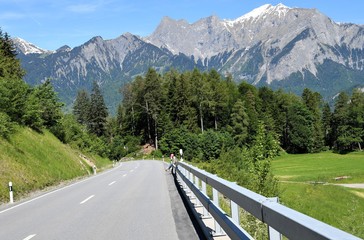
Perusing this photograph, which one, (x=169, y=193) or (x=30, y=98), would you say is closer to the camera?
(x=169, y=193)

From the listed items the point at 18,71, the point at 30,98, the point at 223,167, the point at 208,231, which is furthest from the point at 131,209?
the point at 18,71

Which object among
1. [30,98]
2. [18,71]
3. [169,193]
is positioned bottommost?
[169,193]

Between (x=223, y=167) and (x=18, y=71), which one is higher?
(x=18, y=71)

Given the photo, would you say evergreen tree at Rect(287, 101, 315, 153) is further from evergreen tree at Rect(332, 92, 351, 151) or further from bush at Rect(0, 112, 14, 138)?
bush at Rect(0, 112, 14, 138)

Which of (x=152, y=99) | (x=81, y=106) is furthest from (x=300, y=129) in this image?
(x=81, y=106)

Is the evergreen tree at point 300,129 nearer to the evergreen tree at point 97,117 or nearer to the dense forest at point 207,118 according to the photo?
the dense forest at point 207,118

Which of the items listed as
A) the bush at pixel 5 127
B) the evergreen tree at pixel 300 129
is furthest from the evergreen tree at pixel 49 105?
the evergreen tree at pixel 300 129

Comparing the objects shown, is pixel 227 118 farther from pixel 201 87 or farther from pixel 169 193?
pixel 169 193

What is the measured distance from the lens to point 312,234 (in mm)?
2693

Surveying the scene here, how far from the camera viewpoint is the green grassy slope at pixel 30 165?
1973cm

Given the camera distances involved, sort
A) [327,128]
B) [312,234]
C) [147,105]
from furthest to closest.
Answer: [327,128], [147,105], [312,234]

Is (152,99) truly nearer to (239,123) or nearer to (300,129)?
(239,123)

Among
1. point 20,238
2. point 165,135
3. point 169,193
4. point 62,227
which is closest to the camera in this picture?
point 20,238

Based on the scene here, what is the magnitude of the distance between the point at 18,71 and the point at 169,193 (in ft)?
145
